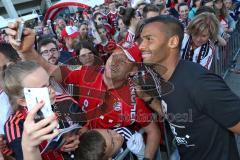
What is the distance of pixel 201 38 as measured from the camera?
3287mm

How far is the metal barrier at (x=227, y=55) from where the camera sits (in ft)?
13.7

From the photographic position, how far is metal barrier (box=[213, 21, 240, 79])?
13.7 feet

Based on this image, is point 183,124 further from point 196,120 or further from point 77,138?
point 77,138

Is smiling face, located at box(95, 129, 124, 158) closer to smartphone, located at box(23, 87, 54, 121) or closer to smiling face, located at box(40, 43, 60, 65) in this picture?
smartphone, located at box(23, 87, 54, 121)

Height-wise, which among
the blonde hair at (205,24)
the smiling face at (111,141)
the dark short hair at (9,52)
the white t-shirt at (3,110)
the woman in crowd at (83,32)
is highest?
the dark short hair at (9,52)

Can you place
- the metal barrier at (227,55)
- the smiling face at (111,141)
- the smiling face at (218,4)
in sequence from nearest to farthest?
1. the smiling face at (111,141)
2. the metal barrier at (227,55)
3. the smiling face at (218,4)

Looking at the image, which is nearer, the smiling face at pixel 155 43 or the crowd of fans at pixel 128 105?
the crowd of fans at pixel 128 105

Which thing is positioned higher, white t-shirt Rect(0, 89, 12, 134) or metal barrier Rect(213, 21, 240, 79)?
white t-shirt Rect(0, 89, 12, 134)

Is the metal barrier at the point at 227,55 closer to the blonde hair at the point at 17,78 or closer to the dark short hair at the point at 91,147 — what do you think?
the dark short hair at the point at 91,147

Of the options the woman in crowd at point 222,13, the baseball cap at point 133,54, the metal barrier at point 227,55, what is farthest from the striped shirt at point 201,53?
the woman in crowd at point 222,13

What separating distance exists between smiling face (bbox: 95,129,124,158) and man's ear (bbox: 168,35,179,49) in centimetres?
73

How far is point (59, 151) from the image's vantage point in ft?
5.94

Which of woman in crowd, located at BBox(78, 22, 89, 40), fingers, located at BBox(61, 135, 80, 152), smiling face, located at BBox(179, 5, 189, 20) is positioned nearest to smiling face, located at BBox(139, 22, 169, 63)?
fingers, located at BBox(61, 135, 80, 152)

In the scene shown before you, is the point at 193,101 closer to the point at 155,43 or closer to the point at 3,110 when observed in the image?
the point at 155,43
